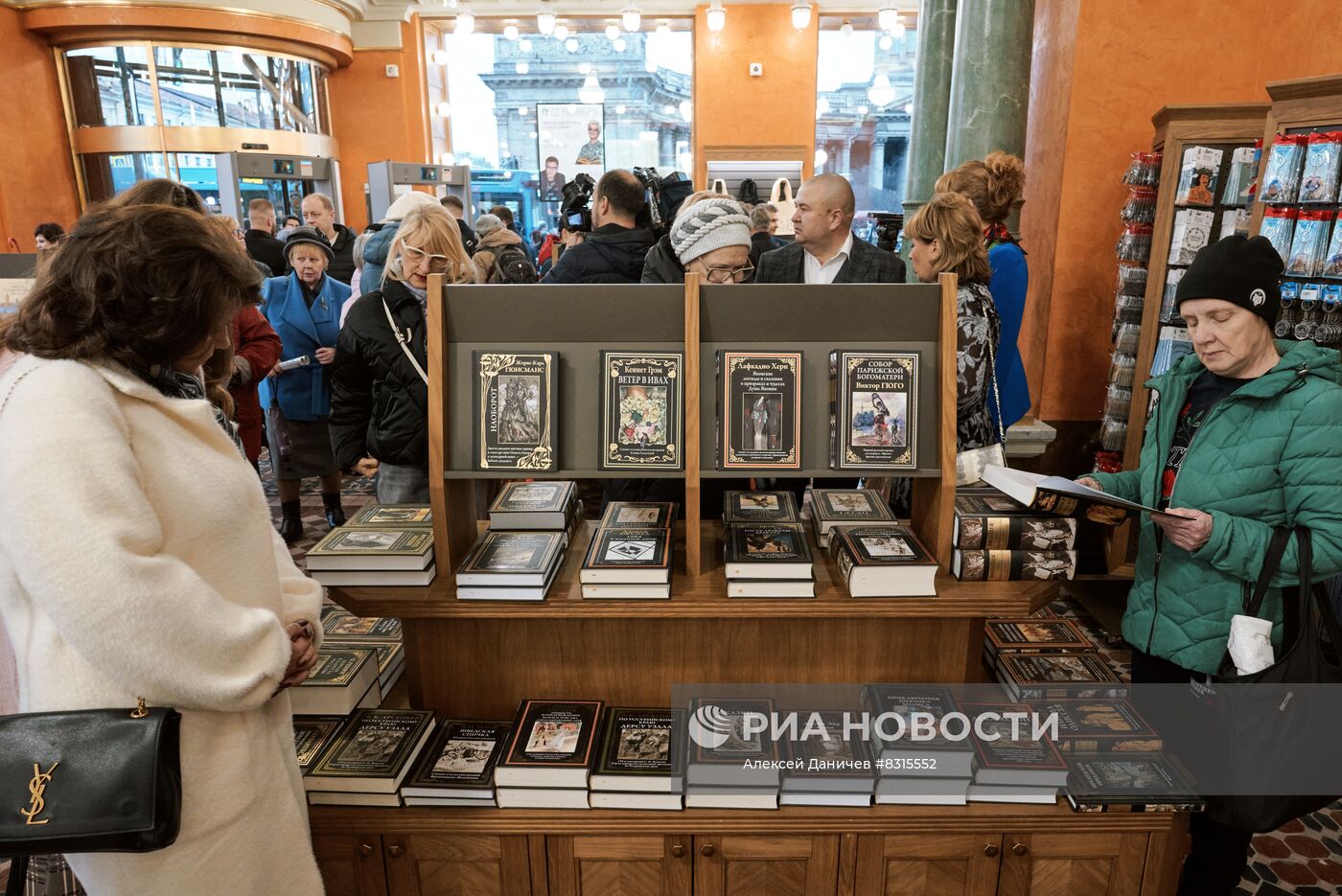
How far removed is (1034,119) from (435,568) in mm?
4349

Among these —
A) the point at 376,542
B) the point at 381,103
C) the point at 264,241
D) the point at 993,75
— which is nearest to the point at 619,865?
the point at 376,542

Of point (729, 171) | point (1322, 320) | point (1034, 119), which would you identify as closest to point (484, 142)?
point (729, 171)

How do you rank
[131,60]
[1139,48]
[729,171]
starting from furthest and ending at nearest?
[729,171]
[131,60]
[1139,48]

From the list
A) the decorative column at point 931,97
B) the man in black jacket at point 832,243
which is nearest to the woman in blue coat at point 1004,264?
the man in black jacket at point 832,243

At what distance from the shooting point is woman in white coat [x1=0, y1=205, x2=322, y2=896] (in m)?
1.08

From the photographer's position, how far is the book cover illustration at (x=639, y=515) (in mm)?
1936

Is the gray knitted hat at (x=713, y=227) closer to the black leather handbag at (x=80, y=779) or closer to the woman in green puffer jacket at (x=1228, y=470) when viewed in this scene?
the woman in green puffer jacket at (x=1228, y=470)

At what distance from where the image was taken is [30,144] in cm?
1073

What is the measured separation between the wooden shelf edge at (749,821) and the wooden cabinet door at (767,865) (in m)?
0.03

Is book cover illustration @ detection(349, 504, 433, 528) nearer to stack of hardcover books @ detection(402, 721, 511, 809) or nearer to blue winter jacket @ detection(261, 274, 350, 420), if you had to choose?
stack of hardcover books @ detection(402, 721, 511, 809)

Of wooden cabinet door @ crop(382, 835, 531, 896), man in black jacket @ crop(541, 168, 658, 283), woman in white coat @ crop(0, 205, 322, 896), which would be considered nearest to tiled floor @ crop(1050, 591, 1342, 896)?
wooden cabinet door @ crop(382, 835, 531, 896)

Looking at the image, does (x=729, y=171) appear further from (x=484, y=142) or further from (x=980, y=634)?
(x=980, y=634)

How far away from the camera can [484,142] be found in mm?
13570

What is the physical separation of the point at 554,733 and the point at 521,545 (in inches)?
17.1
